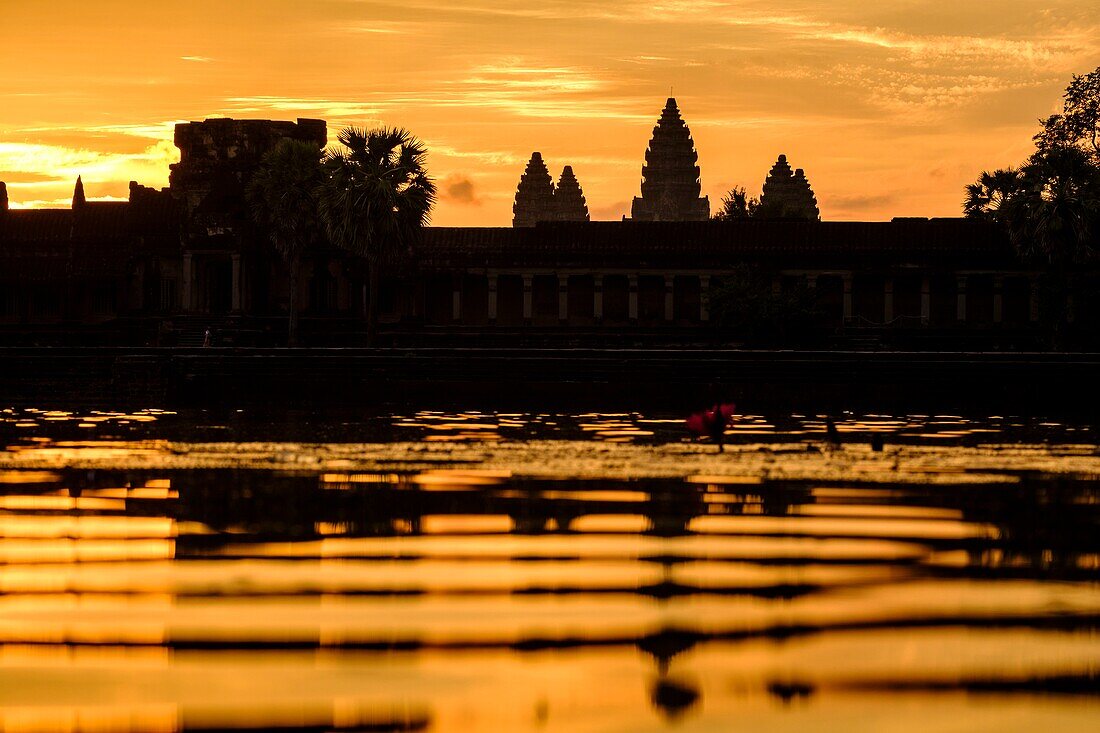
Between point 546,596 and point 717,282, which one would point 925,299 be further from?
point 546,596

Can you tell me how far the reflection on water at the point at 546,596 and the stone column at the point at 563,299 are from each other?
48.5 metres

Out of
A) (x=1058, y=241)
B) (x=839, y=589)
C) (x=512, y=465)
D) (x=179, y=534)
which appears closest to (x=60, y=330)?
(x=1058, y=241)

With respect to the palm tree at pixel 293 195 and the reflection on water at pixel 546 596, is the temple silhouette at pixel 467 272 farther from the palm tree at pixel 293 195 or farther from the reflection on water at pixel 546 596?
the reflection on water at pixel 546 596

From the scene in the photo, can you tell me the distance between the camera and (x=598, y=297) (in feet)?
241

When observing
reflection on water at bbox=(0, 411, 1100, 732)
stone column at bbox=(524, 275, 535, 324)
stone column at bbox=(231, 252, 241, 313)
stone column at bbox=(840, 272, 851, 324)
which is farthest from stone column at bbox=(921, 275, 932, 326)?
reflection on water at bbox=(0, 411, 1100, 732)

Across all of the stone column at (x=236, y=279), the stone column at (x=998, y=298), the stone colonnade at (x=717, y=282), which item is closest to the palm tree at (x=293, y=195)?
the stone column at (x=236, y=279)

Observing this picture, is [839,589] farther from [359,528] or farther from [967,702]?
[359,528]

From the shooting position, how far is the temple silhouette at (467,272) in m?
71.3

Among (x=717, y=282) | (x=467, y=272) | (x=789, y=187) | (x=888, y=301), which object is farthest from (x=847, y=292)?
(x=789, y=187)

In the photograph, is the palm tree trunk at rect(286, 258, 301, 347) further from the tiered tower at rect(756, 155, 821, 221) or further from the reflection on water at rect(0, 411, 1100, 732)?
the tiered tower at rect(756, 155, 821, 221)

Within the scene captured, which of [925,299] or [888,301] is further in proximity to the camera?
[888,301]

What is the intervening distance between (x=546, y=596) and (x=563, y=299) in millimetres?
60722

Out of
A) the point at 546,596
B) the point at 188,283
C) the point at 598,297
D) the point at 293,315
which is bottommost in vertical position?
the point at 546,596

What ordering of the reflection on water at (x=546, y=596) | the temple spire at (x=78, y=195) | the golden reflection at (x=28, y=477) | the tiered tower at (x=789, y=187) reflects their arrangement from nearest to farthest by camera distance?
the reflection on water at (x=546, y=596) < the golden reflection at (x=28, y=477) < the temple spire at (x=78, y=195) < the tiered tower at (x=789, y=187)
